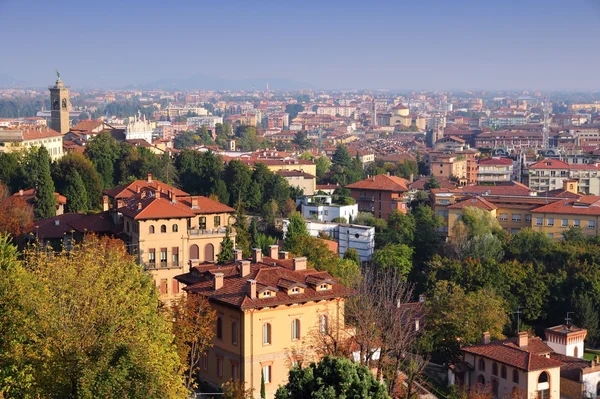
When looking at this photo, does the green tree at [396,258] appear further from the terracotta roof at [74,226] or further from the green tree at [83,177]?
the green tree at [83,177]

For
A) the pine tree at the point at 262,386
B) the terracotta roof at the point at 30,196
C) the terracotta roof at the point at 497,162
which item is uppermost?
the terracotta roof at the point at 30,196

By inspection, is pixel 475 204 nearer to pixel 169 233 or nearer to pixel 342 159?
pixel 169 233

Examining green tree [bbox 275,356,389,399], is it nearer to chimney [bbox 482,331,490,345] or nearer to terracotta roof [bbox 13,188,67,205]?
chimney [bbox 482,331,490,345]

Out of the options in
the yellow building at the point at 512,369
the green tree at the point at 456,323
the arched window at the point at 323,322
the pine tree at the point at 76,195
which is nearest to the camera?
the arched window at the point at 323,322

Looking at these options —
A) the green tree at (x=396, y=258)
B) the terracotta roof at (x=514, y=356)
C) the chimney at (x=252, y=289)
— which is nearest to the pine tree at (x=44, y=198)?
the green tree at (x=396, y=258)

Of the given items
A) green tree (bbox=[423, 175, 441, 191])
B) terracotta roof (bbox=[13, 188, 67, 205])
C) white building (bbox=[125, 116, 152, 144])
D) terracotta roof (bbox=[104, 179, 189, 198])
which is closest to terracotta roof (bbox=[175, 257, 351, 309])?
terracotta roof (bbox=[104, 179, 189, 198])

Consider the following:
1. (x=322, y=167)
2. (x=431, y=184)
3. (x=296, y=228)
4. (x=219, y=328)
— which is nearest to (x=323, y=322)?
(x=219, y=328)

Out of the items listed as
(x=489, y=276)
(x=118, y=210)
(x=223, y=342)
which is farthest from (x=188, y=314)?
(x=489, y=276)
